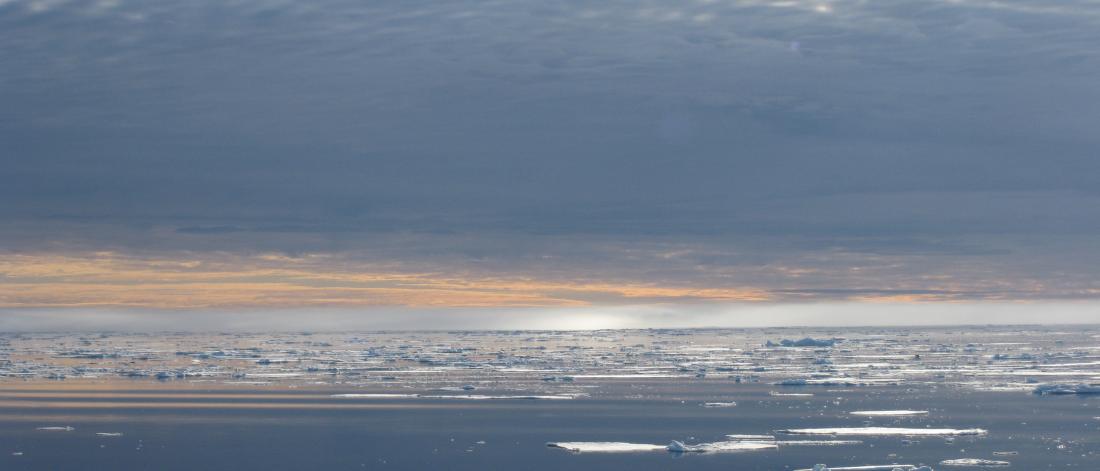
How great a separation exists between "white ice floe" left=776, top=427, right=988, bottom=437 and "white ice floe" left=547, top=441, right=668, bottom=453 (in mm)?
3880

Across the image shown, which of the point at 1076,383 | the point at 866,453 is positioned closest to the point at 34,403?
the point at 866,453

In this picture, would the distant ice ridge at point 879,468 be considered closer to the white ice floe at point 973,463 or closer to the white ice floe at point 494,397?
the white ice floe at point 973,463

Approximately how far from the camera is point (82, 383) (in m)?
47.8

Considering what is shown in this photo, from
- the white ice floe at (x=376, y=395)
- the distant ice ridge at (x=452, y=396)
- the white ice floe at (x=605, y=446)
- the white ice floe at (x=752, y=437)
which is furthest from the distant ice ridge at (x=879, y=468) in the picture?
the white ice floe at (x=376, y=395)

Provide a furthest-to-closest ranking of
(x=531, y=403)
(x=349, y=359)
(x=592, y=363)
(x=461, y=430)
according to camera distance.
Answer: (x=349, y=359) < (x=592, y=363) < (x=531, y=403) < (x=461, y=430)

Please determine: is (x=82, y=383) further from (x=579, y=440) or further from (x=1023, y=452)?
(x=1023, y=452)

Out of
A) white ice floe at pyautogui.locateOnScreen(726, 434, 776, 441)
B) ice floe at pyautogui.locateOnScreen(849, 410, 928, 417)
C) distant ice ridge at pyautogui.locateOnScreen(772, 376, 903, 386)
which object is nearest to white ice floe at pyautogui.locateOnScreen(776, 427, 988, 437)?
white ice floe at pyautogui.locateOnScreen(726, 434, 776, 441)

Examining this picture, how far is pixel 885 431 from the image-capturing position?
29.2m

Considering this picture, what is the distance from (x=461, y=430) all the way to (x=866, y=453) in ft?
32.6

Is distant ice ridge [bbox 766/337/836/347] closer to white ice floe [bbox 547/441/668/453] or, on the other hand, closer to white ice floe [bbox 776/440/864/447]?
white ice floe [bbox 776/440/864/447]

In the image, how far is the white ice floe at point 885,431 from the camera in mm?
28812

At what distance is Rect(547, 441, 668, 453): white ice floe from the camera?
87.1ft

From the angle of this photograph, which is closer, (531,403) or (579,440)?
(579,440)

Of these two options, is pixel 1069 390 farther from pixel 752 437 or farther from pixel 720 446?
pixel 720 446
